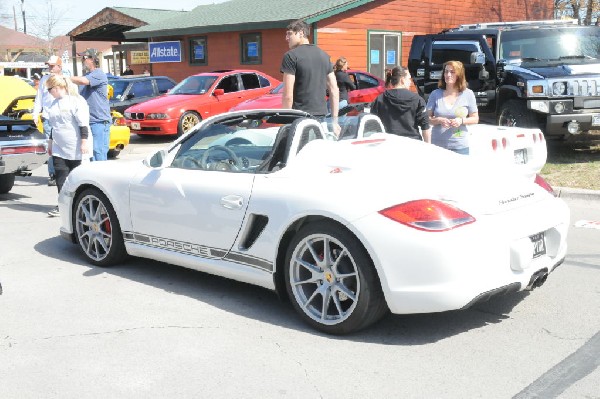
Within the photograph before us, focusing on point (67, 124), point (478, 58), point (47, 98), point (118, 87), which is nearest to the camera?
point (67, 124)

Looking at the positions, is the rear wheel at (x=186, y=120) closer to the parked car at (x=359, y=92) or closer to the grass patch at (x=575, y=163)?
the parked car at (x=359, y=92)

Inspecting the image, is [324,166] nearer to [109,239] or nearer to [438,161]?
[438,161]

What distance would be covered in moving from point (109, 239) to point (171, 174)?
3.10 ft

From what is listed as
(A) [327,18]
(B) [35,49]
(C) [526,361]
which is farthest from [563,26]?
(B) [35,49]

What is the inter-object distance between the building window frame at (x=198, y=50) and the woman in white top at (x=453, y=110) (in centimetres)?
2013

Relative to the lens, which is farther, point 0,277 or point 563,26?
point 563,26

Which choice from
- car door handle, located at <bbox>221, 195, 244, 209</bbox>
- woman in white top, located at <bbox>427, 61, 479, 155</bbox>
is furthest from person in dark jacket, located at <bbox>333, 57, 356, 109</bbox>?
car door handle, located at <bbox>221, 195, 244, 209</bbox>

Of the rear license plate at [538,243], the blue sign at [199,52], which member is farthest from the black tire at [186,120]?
the rear license plate at [538,243]

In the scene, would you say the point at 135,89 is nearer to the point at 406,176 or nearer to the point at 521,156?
the point at 521,156

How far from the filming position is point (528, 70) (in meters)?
10.9

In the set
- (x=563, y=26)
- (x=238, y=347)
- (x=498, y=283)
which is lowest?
(x=238, y=347)

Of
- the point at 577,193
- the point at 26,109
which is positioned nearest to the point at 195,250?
the point at 577,193

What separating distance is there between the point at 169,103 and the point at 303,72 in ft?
29.8

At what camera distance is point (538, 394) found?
347 cm
